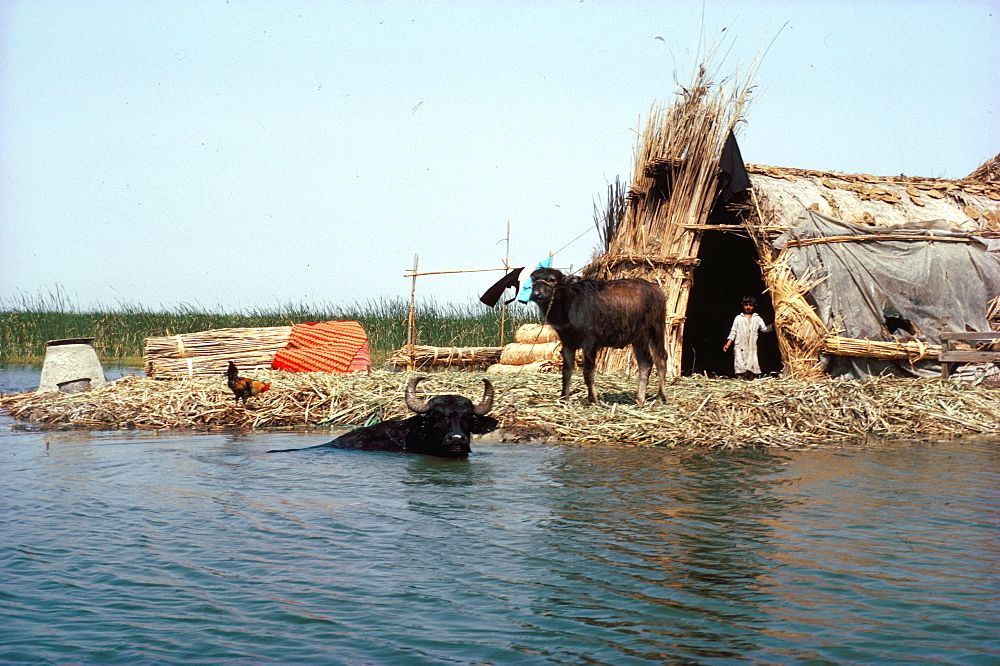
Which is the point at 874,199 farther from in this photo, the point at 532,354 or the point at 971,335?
the point at 532,354

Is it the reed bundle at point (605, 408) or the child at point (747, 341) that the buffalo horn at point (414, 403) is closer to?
the reed bundle at point (605, 408)

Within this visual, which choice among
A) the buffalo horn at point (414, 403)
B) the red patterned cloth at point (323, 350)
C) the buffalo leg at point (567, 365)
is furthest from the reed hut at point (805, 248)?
the buffalo horn at point (414, 403)

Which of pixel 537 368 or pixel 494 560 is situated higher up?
pixel 537 368

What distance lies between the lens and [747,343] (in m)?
13.2

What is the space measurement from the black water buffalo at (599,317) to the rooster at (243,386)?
3.63 m

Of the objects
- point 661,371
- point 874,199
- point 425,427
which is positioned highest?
point 874,199

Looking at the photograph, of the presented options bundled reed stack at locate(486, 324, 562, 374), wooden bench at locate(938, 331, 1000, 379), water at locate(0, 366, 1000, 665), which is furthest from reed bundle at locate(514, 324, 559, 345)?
water at locate(0, 366, 1000, 665)

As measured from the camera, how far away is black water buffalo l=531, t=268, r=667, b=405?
35.0 ft

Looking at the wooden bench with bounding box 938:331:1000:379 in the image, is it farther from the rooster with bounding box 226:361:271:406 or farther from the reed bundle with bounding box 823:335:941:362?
the rooster with bounding box 226:361:271:406

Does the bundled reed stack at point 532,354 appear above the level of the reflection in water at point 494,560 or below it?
above

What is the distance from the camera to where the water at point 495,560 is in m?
3.84

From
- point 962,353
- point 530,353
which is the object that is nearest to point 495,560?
point 530,353

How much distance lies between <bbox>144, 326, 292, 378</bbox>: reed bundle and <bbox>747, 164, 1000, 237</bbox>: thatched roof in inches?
324

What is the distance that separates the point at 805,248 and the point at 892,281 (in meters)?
1.68
